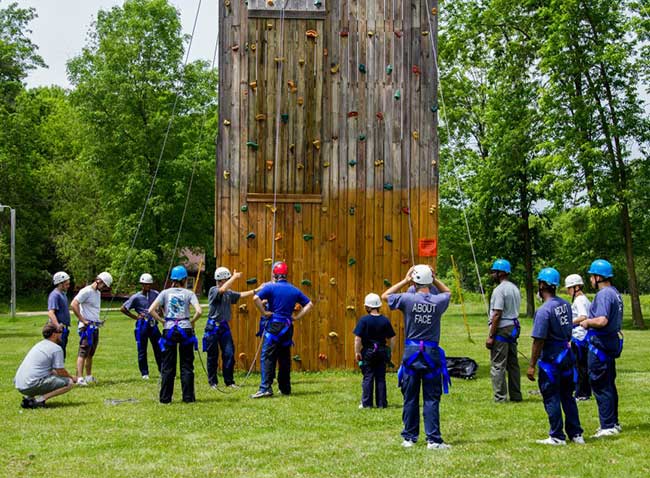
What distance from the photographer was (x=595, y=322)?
31.1 ft

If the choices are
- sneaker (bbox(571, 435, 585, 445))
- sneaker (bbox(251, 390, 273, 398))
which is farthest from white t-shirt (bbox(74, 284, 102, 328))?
sneaker (bbox(571, 435, 585, 445))

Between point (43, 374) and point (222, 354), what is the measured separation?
2.99 m

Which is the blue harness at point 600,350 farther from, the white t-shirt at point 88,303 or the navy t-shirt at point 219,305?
the white t-shirt at point 88,303

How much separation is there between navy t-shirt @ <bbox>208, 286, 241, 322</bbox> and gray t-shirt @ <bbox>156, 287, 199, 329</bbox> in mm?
1646

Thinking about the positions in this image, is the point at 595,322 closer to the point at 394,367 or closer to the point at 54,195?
the point at 394,367

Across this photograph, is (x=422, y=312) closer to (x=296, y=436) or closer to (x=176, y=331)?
(x=296, y=436)

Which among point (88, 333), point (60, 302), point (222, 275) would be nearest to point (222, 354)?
point (222, 275)

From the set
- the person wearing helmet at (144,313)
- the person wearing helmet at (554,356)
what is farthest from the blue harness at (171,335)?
the person wearing helmet at (554,356)

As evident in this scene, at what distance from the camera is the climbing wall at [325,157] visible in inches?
601

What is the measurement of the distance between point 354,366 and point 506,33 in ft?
83.8

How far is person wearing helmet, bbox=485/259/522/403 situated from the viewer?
11891 mm

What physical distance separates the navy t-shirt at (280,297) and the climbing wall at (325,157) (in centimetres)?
249

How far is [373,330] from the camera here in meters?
11.4

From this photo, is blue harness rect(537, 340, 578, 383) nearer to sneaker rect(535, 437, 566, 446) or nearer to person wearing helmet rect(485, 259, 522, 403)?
sneaker rect(535, 437, 566, 446)
